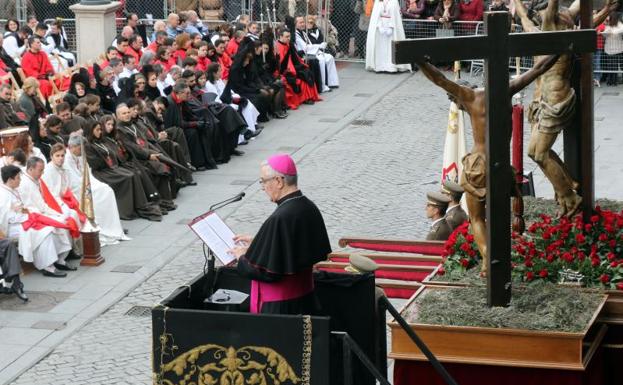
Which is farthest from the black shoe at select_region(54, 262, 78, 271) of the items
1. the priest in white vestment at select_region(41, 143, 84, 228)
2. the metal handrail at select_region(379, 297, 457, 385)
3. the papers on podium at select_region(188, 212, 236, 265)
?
the metal handrail at select_region(379, 297, 457, 385)

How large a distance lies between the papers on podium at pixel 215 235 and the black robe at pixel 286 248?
0.51 metres

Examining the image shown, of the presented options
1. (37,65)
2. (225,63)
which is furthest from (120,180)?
(225,63)

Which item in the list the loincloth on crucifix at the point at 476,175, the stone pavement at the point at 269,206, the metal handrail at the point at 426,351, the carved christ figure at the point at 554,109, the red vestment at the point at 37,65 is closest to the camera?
the metal handrail at the point at 426,351

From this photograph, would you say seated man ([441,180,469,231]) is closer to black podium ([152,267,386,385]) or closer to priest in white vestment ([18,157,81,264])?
priest in white vestment ([18,157,81,264])

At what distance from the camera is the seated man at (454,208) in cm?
1368

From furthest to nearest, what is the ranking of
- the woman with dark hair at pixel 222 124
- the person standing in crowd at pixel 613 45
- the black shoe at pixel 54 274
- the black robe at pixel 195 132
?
1. the person standing in crowd at pixel 613 45
2. the woman with dark hair at pixel 222 124
3. the black robe at pixel 195 132
4. the black shoe at pixel 54 274

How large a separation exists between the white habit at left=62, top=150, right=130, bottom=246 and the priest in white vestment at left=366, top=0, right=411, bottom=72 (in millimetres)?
12855

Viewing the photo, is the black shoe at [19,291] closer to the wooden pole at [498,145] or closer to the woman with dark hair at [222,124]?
the woman with dark hair at [222,124]

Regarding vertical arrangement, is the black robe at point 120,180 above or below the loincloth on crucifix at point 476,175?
below

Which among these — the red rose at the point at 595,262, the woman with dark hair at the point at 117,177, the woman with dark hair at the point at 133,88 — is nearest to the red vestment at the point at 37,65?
the woman with dark hair at the point at 133,88

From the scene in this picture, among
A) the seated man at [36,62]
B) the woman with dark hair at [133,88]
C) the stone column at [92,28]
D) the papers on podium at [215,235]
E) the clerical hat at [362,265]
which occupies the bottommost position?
the clerical hat at [362,265]

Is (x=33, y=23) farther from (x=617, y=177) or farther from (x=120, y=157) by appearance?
(x=617, y=177)

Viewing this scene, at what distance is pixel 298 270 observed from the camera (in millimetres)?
8898

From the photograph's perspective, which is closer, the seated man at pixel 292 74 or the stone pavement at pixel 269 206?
the stone pavement at pixel 269 206
